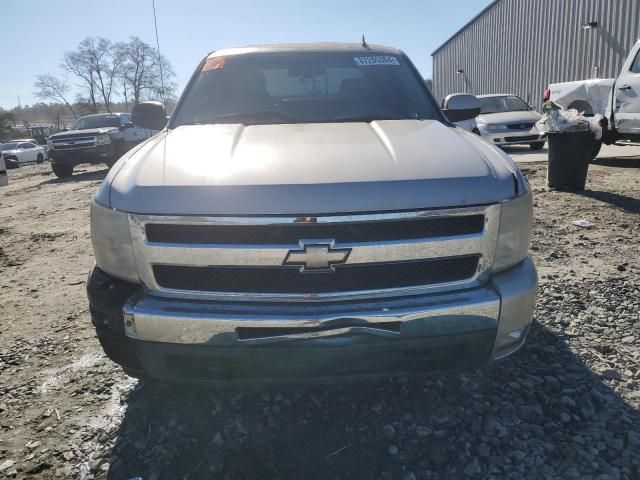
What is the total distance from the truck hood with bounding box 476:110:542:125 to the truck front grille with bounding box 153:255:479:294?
10.9 meters

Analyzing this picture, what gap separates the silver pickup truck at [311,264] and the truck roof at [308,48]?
1.65m

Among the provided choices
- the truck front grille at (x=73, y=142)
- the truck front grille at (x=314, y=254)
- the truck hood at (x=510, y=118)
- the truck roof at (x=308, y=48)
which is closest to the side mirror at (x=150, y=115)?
the truck roof at (x=308, y=48)

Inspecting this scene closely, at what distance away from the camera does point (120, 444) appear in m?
2.14

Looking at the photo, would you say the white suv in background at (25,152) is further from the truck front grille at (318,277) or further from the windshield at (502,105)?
the truck front grille at (318,277)

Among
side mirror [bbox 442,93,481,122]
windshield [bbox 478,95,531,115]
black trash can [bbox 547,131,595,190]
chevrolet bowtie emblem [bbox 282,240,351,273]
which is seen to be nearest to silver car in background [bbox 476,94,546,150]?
windshield [bbox 478,95,531,115]

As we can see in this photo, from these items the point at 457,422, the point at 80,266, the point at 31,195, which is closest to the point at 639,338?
the point at 457,422

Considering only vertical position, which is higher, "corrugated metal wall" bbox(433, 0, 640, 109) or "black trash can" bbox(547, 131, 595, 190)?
"corrugated metal wall" bbox(433, 0, 640, 109)

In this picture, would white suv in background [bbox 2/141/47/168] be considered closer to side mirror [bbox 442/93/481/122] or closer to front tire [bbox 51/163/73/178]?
front tire [bbox 51/163/73/178]

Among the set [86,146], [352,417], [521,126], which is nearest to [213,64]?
[352,417]

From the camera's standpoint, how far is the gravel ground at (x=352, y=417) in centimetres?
197

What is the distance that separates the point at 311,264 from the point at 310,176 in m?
0.34

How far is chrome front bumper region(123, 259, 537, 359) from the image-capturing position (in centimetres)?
181

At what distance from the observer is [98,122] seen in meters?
14.5

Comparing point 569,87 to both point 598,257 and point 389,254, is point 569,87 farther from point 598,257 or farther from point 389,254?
point 389,254
